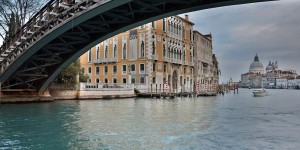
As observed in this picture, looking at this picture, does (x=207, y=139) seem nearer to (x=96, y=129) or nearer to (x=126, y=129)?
(x=126, y=129)

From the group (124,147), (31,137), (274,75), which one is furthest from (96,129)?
(274,75)

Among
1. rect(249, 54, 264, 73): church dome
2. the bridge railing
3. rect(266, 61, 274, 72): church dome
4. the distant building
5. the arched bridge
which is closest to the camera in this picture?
the arched bridge

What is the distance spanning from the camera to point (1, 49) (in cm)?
1795

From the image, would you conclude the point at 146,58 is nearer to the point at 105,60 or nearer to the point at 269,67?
the point at 105,60

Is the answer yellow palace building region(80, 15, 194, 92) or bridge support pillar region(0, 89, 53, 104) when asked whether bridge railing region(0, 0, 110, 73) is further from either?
yellow palace building region(80, 15, 194, 92)

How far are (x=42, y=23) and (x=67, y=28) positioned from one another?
6.84 feet

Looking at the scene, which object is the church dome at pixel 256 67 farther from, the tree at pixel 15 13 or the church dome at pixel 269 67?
the tree at pixel 15 13

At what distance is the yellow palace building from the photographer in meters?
→ 38.6

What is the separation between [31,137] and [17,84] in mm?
11876

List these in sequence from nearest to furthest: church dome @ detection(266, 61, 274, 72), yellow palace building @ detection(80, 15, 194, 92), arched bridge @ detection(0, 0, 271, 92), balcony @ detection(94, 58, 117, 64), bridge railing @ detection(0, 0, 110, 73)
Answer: arched bridge @ detection(0, 0, 271, 92)
bridge railing @ detection(0, 0, 110, 73)
yellow palace building @ detection(80, 15, 194, 92)
balcony @ detection(94, 58, 117, 64)
church dome @ detection(266, 61, 274, 72)

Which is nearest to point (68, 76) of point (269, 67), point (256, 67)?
point (256, 67)

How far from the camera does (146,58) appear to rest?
38.4m

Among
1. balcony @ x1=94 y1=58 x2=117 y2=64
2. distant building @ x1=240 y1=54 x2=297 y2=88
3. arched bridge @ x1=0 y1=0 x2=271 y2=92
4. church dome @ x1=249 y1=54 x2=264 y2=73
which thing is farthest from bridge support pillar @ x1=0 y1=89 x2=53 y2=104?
church dome @ x1=249 y1=54 x2=264 y2=73

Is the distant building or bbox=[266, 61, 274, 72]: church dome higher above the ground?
bbox=[266, 61, 274, 72]: church dome
